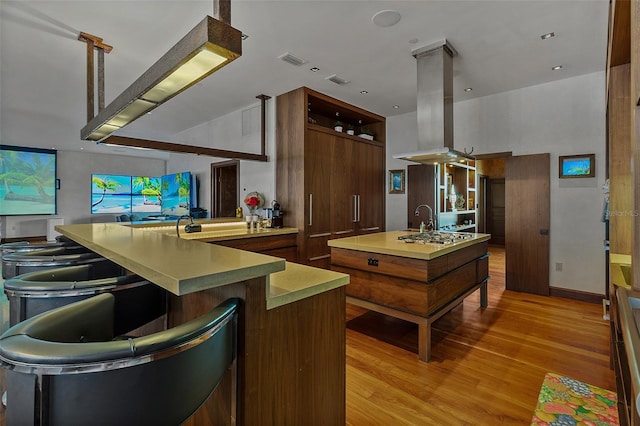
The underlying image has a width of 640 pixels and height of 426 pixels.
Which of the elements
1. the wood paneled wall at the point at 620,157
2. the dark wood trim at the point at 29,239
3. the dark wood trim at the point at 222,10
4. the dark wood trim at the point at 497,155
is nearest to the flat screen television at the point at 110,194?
the dark wood trim at the point at 29,239

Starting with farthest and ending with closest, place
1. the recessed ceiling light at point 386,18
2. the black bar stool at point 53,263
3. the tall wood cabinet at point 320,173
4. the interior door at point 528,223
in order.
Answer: the tall wood cabinet at point 320,173, the interior door at point 528,223, the recessed ceiling light at point 386,18, the black bar stool at point 53,263

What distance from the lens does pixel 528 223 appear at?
4504mm

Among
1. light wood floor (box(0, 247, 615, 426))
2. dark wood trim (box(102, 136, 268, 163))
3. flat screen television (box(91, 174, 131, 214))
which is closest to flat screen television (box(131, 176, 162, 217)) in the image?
flat screen television (box(91, 174, 131, 214))

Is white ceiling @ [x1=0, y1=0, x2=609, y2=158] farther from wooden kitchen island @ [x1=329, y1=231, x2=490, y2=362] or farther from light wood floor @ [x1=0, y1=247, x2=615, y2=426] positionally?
light wood floor @ [x1=0, y1=247, x2=615, y2=426]

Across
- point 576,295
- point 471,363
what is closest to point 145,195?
point 471,363

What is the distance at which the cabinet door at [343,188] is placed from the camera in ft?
16.6

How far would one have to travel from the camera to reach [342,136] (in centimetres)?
518

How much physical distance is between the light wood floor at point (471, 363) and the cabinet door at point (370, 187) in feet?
7.55

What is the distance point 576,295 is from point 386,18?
420 cm

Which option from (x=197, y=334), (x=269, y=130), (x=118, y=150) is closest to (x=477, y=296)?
(x=269, y=130)

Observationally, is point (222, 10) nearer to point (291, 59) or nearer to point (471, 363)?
point (291, 59)

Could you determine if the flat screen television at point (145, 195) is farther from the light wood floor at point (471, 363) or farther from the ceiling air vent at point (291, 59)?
the light wood floor at point (471, 363)

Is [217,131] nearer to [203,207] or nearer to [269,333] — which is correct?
[203,207]

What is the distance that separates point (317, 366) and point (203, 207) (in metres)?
6.05
